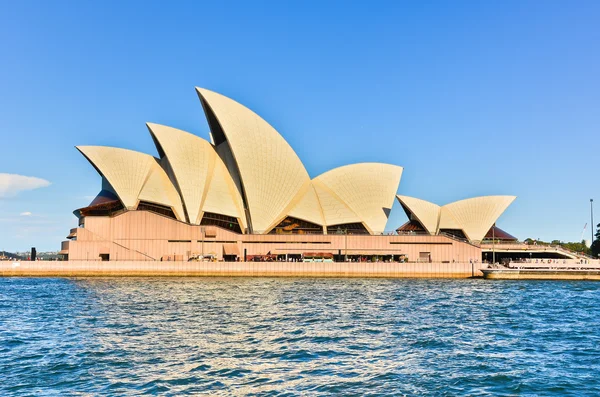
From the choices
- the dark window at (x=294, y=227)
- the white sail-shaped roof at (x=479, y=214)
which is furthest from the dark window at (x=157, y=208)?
the white sail-shaped roof at (x=479, y=214)

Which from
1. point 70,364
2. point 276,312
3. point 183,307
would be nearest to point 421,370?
point 70,364

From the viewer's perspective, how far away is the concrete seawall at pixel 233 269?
61.8 m

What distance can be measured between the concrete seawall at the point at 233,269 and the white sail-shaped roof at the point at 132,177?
785cm

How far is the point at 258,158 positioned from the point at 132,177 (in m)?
15.5

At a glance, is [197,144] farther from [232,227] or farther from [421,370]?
[421,370]

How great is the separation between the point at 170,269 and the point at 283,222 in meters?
16.0

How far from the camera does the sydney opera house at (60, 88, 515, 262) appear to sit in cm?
6538

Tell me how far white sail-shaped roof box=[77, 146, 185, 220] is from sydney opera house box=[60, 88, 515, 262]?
0.40ft

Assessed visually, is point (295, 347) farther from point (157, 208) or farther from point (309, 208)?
point (309, 208)

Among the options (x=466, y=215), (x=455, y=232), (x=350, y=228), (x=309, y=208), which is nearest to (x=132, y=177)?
(x=309, y=208)

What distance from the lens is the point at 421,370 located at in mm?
15852

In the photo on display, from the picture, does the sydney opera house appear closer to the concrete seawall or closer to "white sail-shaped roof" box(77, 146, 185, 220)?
"white sail-shaped roof" box(77, 146, 185, 220)

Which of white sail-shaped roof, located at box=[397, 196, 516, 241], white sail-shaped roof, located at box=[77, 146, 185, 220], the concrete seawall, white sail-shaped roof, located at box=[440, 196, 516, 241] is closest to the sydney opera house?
white sail-shaped roof, located at box=[77, 146, 185, 220]

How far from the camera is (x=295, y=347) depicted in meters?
18.9
